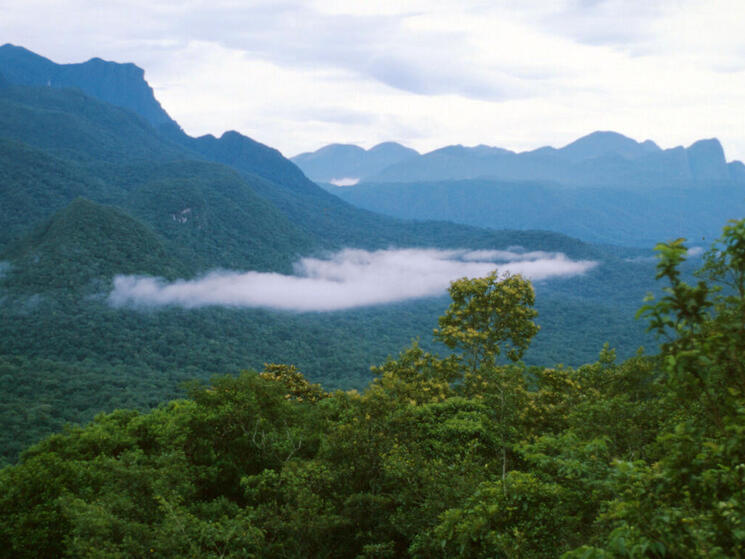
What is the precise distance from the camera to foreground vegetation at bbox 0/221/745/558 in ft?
16.3

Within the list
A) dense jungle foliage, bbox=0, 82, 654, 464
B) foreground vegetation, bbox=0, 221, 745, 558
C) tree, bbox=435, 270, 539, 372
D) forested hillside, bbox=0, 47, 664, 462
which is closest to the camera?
foreground vegetation, bbox=0, 221, 745, 558

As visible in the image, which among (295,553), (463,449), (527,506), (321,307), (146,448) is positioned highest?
(527,506)

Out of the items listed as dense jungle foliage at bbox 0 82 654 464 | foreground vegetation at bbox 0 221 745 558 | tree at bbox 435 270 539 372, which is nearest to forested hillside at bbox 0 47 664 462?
dense jungle foliage at bbox 0 82 654 464

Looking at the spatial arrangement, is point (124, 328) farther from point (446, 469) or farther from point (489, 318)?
point (446, 469)

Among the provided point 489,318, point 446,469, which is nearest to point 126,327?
point 489,318

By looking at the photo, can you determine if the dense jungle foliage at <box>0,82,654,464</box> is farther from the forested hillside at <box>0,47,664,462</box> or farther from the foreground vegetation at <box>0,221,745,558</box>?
the foreground vegetation at <box>0,221,745,558</box>

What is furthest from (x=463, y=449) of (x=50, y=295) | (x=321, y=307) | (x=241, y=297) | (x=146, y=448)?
(x=321, y=307)

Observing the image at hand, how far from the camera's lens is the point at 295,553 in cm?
1124

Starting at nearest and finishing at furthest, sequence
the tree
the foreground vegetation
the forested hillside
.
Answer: the foreground vegetation, the tree, the forested hillside

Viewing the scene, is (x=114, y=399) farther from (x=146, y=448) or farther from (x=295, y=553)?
(x=295, y=553)

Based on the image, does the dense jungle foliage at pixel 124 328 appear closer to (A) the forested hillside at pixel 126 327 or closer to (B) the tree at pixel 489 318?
(A) the forested hillside at pixel 126 327

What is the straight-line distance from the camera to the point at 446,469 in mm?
12055

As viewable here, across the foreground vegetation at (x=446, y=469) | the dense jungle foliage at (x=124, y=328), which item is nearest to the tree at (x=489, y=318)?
the foreground vegetation at (x=446, y=469)

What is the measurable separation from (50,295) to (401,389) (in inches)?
5567
